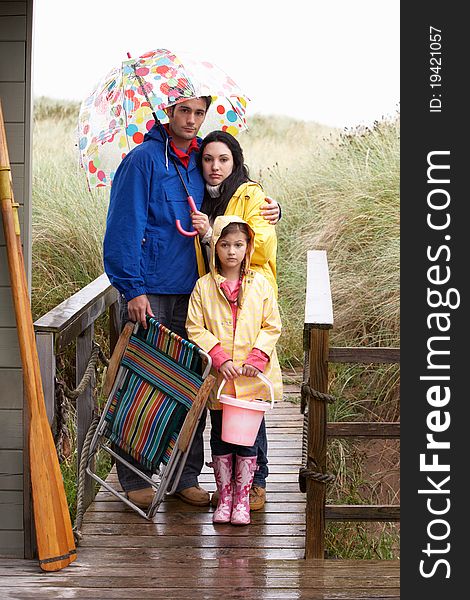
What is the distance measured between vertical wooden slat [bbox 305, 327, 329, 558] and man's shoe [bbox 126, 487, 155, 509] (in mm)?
819

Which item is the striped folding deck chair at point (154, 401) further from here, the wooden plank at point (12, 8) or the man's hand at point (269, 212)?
the wooden plank at point (12, 8)

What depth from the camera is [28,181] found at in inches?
157

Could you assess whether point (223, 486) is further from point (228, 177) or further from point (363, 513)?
point (228, 177)

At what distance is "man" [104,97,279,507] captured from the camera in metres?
4.31

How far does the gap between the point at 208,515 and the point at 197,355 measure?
737mm

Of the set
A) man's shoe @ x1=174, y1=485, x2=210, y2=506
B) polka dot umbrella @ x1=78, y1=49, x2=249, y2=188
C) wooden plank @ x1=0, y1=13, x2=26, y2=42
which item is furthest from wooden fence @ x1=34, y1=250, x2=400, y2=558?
wooden plank @ x1=0, y1=13, x2=26, y2=42

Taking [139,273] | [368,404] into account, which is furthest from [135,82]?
[368,404]

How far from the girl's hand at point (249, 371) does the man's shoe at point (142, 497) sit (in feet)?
2.57

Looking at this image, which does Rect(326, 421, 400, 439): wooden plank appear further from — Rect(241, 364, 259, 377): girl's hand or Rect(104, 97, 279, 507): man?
Rect(104, 97, 279, 507): man

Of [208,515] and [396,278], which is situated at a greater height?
[396,278]

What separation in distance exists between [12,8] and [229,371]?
1.54m

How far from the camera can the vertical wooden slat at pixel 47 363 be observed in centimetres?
403

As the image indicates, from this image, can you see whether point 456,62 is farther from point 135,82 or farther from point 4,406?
point 4,406

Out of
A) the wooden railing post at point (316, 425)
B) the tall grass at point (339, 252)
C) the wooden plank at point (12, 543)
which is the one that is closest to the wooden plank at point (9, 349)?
the wooden plank at point (12, 543)
